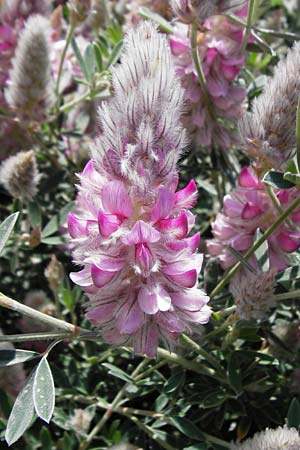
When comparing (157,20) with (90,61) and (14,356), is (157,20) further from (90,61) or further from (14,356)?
(14,356)

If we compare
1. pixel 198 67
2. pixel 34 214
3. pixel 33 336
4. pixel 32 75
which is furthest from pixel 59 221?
pixel 33 336

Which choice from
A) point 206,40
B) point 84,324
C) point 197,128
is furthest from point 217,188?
point 84,324

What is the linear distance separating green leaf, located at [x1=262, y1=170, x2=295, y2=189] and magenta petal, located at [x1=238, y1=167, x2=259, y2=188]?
8.0 inches

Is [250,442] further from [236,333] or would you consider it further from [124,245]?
[124,245]

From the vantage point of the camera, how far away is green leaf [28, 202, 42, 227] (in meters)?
1.73

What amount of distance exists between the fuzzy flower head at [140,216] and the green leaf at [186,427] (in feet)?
1.06

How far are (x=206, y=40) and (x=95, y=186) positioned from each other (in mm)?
725

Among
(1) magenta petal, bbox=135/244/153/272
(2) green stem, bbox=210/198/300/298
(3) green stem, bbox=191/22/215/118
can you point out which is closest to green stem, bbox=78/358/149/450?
(2) green stem, bbox=210/198/300/298

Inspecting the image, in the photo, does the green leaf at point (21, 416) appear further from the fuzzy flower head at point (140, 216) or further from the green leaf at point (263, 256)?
the green leaf at point (263, 256)

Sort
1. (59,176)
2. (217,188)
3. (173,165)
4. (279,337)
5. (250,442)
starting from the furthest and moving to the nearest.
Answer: (59,176), (217,188), (279,337), (250,442), (173,165)

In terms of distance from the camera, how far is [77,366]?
1.68 m

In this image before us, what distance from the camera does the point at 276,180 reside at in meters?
1.19

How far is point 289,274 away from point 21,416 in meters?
0.58

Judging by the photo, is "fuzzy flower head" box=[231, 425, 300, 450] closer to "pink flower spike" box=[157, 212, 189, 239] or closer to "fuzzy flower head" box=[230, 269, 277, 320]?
"fuzzy flower head" box=[230, 269, 277, 320]
